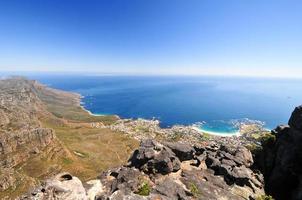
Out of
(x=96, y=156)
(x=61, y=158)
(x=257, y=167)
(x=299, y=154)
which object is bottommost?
(x=96, y=156)

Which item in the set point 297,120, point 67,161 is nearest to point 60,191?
point 297,120

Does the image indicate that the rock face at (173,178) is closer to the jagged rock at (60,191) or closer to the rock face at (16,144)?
the jagged rock at (60,191)

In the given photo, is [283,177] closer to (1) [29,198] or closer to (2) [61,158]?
(1) [29,198]

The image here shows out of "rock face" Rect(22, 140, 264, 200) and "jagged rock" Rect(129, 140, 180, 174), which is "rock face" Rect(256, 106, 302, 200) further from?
"jagged rock" Rect(129, 140, 180, 174)

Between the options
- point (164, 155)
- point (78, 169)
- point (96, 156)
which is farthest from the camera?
point (96, 156)

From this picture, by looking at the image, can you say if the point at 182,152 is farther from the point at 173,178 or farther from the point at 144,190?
the point at 144,190

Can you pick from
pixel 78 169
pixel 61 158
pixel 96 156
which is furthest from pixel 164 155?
pixel 96 156

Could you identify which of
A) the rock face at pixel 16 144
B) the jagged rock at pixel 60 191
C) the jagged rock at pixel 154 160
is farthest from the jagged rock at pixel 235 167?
the rock face at pixel 16 144
